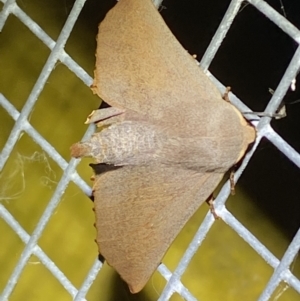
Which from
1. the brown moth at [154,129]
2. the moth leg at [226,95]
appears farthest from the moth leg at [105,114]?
the moth leg at [226,95]

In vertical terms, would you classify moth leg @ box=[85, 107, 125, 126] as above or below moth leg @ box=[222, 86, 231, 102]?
below

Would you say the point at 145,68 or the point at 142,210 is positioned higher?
the point at 145,68

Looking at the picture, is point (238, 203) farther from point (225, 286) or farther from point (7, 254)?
point (7, 254)

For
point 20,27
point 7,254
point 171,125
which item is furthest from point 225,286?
point 20,27

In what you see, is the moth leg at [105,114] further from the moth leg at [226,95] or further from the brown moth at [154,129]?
the moth leg at [226,95]

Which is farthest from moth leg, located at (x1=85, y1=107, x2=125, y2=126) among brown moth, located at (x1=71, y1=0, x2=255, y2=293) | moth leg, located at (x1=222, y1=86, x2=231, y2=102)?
moth leg, located at (x1=222, y1=86, x2=231, y2=102)

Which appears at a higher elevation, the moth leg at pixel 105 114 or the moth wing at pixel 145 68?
the moth wing at pixel 145 68

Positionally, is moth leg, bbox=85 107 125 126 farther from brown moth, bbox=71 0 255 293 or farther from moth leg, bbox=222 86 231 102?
moth leg, bbox=222 86 231 102
